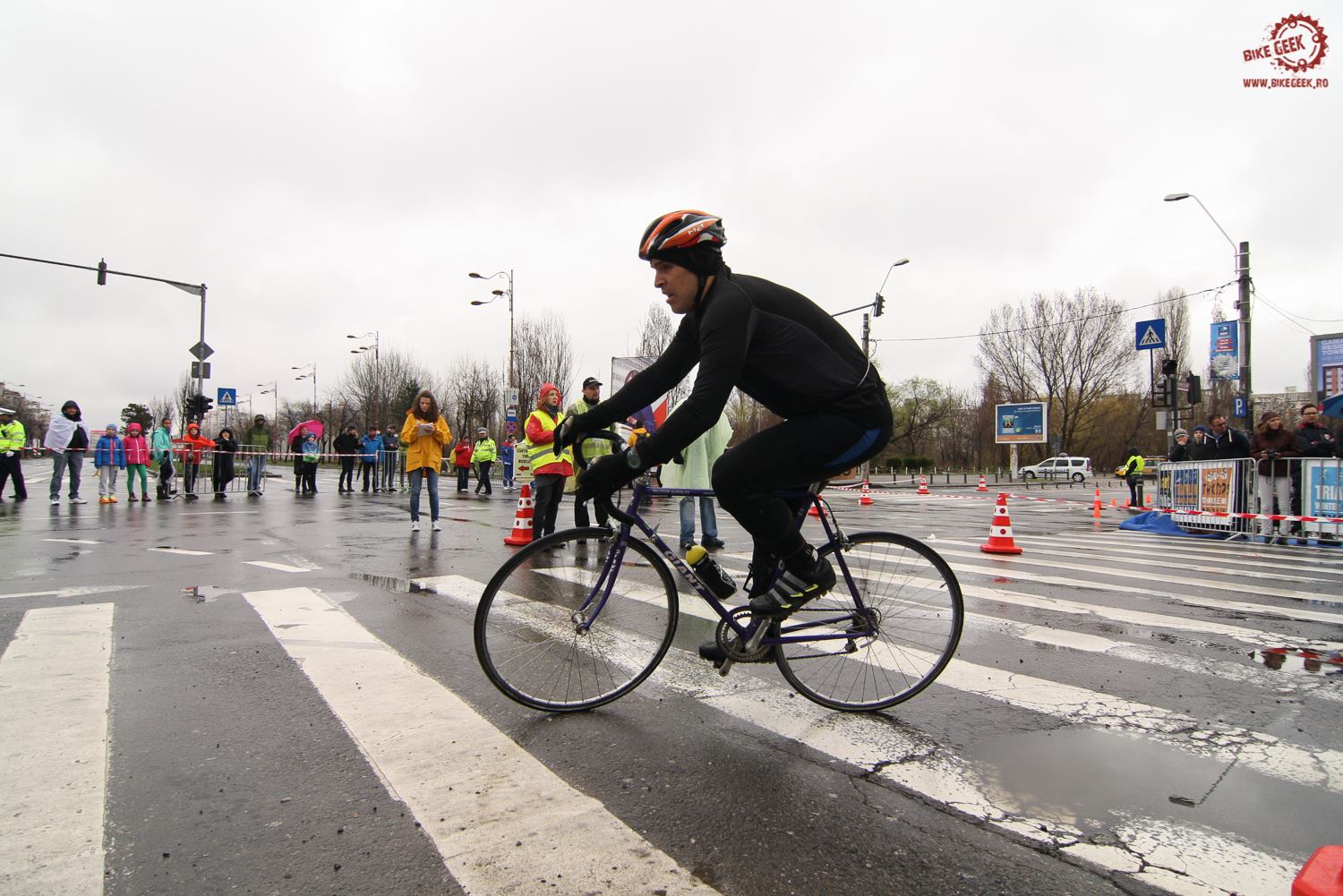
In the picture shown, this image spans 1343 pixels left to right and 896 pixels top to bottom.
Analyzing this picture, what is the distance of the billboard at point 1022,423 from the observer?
50969 mm

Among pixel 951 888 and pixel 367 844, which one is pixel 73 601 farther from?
pixel 951 888

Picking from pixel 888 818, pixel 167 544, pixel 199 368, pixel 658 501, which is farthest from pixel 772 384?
pixel 199 368

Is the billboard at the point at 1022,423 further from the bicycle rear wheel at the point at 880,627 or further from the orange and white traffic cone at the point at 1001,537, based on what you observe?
the bicycle rear wheel at the point at 880,627

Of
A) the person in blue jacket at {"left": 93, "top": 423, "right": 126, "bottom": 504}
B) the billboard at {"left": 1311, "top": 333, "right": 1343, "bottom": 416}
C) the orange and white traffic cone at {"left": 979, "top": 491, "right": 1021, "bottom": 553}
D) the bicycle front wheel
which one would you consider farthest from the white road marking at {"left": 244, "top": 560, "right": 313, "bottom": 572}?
the billboard at {"left": 1311, "top": 333, "right": 1343, "bottom": 416}

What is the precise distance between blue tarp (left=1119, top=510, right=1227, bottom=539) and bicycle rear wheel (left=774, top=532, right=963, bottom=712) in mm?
12491

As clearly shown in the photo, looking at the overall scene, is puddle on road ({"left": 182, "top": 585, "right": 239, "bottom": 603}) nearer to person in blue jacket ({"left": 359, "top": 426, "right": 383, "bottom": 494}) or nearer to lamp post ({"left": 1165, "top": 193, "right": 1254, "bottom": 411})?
person in blue jacket ({"left": 359, "top": 426, "right": 383, "bottom": 494})

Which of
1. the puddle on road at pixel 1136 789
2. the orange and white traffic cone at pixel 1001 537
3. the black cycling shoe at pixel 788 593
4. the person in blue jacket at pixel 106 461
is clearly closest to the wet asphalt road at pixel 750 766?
the puddle on road at pixel 1136 789

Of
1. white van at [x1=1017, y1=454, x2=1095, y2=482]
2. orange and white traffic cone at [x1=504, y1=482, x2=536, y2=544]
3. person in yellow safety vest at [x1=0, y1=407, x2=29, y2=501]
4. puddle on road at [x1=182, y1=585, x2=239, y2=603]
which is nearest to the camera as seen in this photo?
puddle on road at [x1=182, y1=585, x2=239, y2=603]

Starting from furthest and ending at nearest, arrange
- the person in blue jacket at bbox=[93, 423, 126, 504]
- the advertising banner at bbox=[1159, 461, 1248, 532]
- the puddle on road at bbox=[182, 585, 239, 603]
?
the person in blue jacket at bbox=[93, 423, 126, 504] → the advertising banner at bbox=[1159, 461, 1248, 532] → the puddle on road at bbox=[182, 585, 239, 603]

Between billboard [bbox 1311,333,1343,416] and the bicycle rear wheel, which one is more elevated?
billboard [bbox 1311,333,1343,416]

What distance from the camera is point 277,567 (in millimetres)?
7004

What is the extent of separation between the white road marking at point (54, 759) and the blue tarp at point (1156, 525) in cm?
1517

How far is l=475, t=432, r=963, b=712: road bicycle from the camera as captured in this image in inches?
126

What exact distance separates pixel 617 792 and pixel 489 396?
50688 mm
